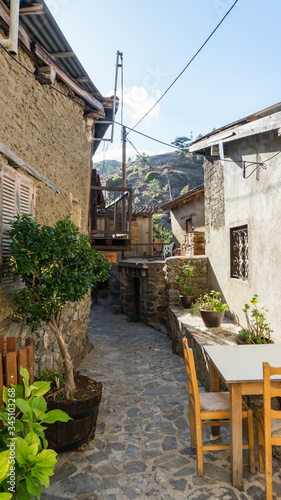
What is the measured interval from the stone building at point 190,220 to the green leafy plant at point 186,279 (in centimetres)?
127

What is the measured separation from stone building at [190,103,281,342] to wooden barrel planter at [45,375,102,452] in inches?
110

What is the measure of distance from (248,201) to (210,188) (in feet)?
8.94

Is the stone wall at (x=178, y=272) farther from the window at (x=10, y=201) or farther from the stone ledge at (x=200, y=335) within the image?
the window at (x=10, y=201)

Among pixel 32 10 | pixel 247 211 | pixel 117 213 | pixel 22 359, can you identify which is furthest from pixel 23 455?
pixel 117 213

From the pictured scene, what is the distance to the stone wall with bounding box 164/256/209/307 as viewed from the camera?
8.46 meters

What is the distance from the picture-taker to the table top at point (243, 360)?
2598 millimetres

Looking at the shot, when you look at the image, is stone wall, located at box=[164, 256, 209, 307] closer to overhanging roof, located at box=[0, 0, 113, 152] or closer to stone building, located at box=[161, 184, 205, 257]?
stone building, located at box=[161, 184, 205, 257]

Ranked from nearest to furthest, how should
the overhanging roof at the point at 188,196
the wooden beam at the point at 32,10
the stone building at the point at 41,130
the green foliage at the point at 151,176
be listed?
the stone building at the point at 41,130
the wooden beam at the point at 32,10
the overhanging roof at the point at 188,196
the green foliage at the point at 151,176

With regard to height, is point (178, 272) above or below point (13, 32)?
below

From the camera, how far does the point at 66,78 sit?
5000 mm

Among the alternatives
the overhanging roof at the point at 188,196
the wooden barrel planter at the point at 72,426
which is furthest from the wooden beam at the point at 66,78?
the overhanging roof at the point at 188,196

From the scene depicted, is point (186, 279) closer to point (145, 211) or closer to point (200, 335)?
point (200, 335)

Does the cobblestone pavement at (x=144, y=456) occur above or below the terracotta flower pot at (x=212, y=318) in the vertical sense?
below

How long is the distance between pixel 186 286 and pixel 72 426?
5587mm
